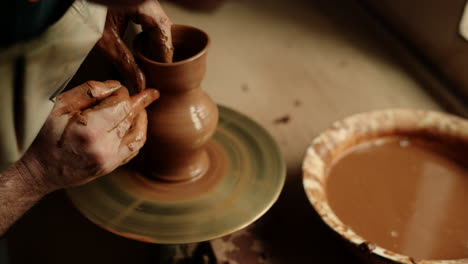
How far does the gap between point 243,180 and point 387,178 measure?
20.0 inches

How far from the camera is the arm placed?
1.12m

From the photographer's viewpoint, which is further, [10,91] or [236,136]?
[236,136]

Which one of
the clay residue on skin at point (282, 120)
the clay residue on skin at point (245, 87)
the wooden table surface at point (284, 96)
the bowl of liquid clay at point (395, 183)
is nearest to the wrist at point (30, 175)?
the wooden table surface at point (284, 96)

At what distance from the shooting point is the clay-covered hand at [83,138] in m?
1.12

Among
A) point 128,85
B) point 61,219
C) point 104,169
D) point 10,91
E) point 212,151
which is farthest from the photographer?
point 61,219

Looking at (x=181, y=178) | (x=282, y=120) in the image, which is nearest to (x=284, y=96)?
(x=282, y=120)

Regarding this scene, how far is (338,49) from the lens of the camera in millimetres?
2416

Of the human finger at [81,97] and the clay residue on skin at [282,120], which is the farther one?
the clay residue on skin at [282,120]

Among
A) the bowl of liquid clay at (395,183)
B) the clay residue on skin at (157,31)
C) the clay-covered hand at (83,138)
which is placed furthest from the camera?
the bowl of liquid clay at (395,183)

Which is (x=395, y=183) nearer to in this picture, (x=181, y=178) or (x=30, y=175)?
(x=181, y=178)

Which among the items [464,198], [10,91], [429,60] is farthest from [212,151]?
[429,60]

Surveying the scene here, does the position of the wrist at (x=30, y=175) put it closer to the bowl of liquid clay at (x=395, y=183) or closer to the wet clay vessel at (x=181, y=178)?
the wet clay vessel at (x=181, y=178)

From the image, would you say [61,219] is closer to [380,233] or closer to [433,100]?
[380,233]

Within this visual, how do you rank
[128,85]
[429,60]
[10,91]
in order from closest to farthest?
[10,91] → [128,85] → [429,60]
